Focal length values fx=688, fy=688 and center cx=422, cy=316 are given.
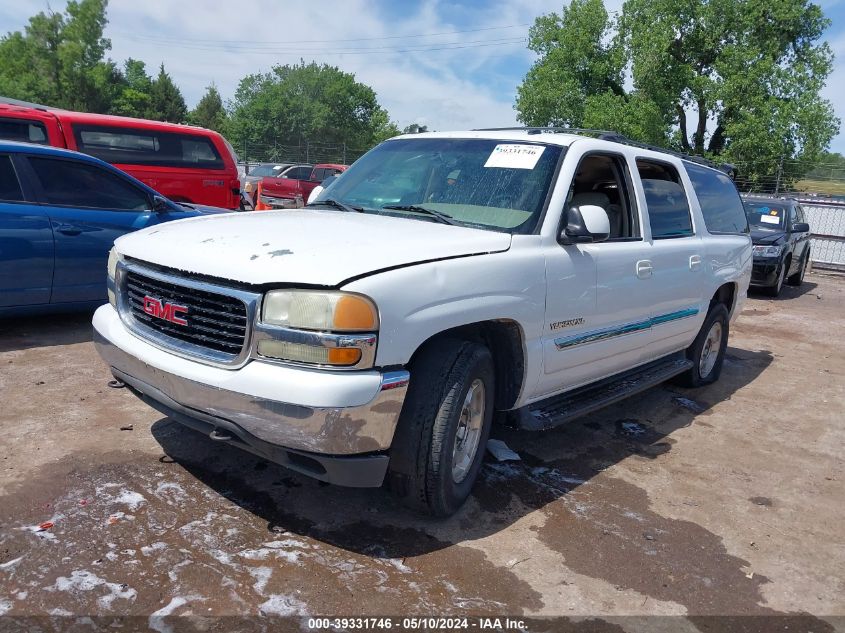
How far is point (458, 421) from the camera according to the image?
3068 mm

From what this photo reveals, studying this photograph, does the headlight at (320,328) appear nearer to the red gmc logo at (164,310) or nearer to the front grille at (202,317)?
the front grille at (202,317)

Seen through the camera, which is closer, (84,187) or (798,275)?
(84,187)

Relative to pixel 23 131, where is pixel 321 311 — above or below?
below

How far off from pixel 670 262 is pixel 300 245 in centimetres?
281

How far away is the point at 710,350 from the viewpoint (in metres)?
6.07

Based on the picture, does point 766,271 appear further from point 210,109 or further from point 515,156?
point 210,109

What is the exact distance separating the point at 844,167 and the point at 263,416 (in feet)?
96.7

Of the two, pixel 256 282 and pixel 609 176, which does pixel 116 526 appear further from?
pixel 609 176

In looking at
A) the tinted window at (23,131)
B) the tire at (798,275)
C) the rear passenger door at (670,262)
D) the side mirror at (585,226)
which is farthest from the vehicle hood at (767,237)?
the tinted window at (23,131)

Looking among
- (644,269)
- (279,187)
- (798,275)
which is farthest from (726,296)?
(279,187)

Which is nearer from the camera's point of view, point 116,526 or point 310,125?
point 116,526

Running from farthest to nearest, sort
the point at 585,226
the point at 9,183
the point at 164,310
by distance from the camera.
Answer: the point at 9,183 → the point at 585,226 → the point at 164,310

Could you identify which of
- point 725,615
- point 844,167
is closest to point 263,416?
point 725,615

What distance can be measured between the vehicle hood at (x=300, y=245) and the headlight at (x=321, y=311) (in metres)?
0.06
